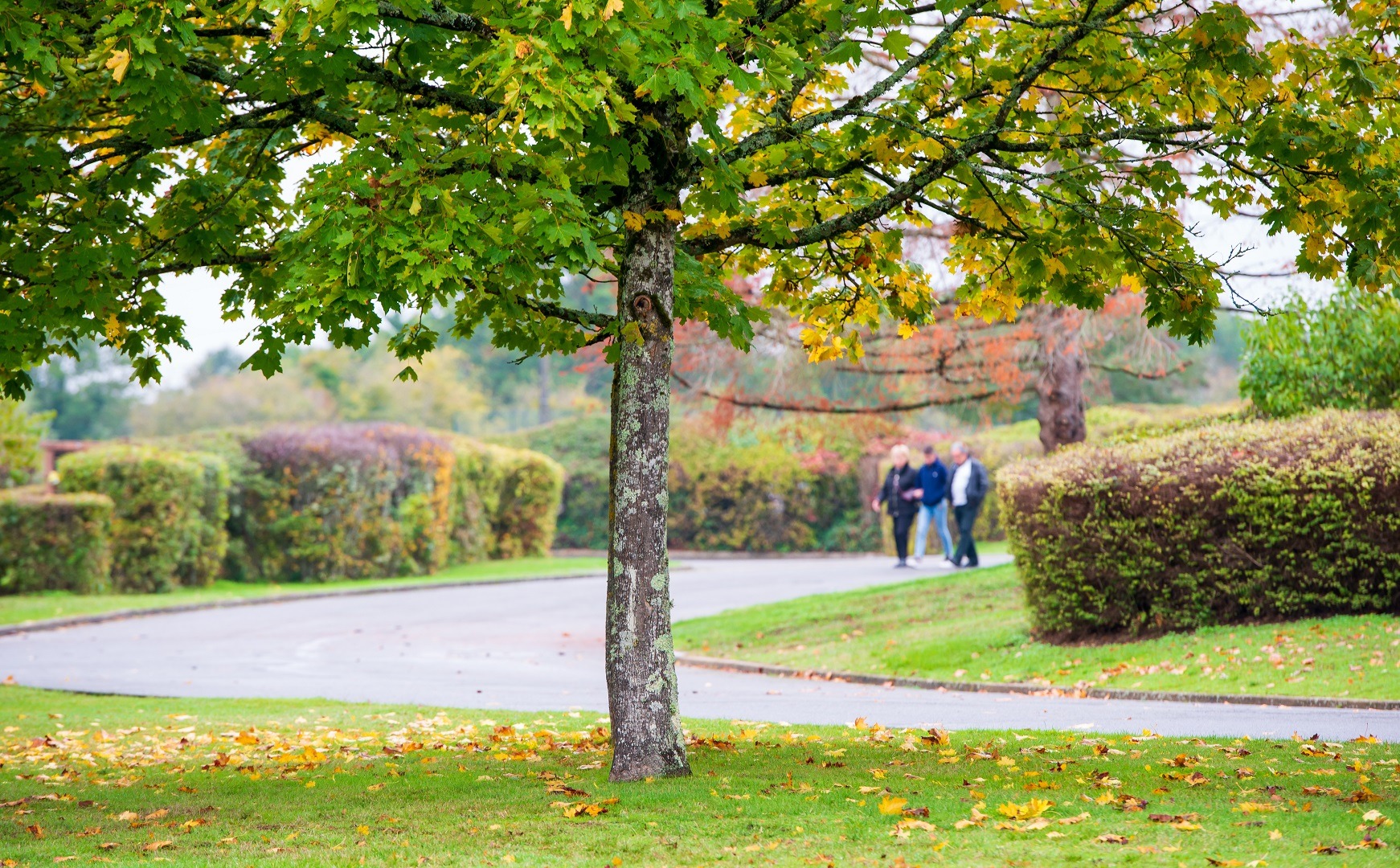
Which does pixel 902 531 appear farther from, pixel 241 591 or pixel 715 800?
pixel 715 800

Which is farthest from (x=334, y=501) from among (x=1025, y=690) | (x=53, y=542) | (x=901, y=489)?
(x=1025, y=690)

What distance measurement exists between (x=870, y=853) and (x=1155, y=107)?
4902 mm

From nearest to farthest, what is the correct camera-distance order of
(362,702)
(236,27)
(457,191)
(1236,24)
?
1. (457,191)
2. (1236,24)
3. (236,27)
4. (362,702)

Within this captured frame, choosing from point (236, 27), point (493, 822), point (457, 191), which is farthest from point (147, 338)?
point (493, 822)

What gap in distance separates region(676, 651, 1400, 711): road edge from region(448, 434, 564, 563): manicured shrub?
14.0m

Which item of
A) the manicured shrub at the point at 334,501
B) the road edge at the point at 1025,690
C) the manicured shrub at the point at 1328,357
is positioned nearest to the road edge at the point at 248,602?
the manicured shrub at the point at 334,501

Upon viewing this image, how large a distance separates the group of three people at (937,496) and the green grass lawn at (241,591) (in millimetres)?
5385

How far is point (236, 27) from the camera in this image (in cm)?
650

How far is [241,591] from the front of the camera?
895 inches

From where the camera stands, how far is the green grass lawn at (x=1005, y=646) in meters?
9.68

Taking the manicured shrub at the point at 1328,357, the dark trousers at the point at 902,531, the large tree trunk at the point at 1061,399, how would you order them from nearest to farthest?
the manicured shrub at the point at 1328,357 → the large tree trunk at the point at 1061,399 → the dark trousers at the point at 902,531

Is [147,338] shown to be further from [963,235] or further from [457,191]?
[963,235]

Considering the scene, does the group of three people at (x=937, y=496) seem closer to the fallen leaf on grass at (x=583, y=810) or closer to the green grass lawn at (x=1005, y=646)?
the green grass lawn at (x=1005, y=646)

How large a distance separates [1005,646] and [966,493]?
837 cm
